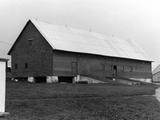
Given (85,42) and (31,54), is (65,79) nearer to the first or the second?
(31,54)

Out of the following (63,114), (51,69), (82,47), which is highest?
(82,47)

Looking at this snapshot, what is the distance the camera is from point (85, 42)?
189 ft

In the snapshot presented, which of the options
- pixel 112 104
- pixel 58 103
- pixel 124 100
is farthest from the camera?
pixel 124 100

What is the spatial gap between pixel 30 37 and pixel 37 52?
9.23 ft

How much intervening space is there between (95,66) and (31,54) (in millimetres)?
10548

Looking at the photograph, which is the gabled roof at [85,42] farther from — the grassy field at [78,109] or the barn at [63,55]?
the grassy field at [78,109]

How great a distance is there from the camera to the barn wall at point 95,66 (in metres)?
51.2

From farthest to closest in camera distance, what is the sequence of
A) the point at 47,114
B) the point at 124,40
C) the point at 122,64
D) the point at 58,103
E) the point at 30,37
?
the point at 124,40
the point at 122,64
the point at 30,37
the point at 58,103
the point at 47,114

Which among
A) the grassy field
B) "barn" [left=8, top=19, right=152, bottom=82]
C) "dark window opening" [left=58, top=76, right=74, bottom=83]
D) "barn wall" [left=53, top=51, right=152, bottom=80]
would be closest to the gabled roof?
"barn" [left=8, top=19, right=152, bottom=82]

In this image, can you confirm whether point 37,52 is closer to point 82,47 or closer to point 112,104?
point 82,47

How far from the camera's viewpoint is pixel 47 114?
20578 millimetres

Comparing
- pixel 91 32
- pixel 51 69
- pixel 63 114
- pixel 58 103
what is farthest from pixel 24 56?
pixel 63 114

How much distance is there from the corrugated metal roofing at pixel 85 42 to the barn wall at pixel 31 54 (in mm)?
1298

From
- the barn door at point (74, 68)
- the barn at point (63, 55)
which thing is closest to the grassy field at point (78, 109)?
the barn at point (63, 55)
